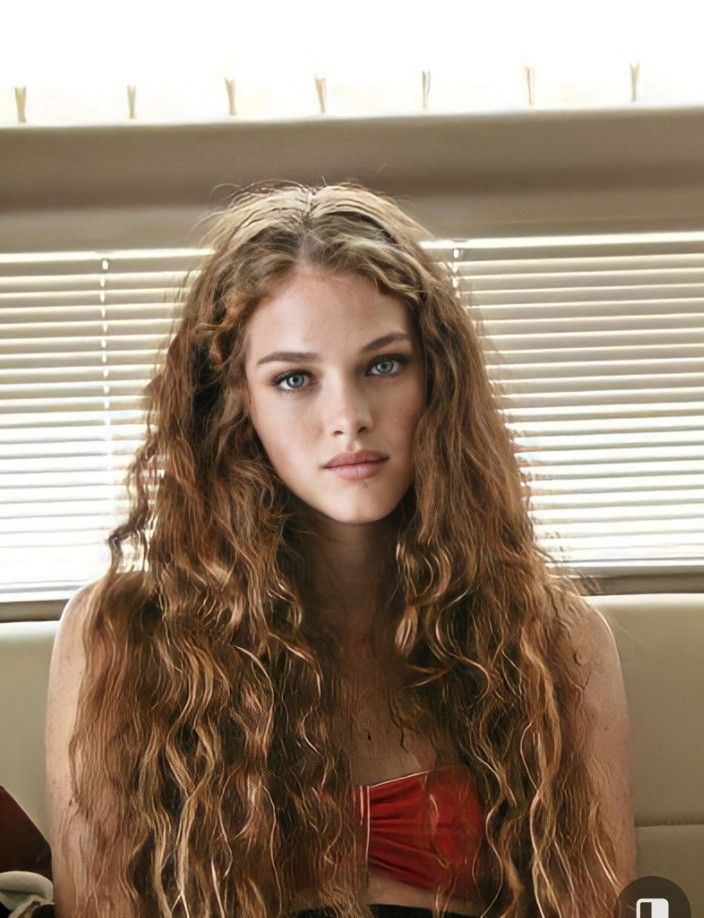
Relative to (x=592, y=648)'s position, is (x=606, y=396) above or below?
above

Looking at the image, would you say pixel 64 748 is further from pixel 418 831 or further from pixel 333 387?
pixel 333 387

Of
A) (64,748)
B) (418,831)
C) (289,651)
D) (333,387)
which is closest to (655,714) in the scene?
(418,831)

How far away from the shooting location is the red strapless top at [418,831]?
170 cm

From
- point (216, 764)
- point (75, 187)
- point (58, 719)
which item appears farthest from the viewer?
point (75, 187)

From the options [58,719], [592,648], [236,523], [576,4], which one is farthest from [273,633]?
[576,4]

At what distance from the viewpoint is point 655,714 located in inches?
81.4

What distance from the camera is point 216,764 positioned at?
170 centimetres

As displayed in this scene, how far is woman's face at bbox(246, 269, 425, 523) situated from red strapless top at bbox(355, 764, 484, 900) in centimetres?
38

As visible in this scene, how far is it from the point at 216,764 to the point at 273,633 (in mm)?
197

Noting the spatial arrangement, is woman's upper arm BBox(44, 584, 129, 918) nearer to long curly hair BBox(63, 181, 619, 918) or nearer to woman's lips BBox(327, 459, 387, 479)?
long curly hair BBox(63, 181, 619, 918)

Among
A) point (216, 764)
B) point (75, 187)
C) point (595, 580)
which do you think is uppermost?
point (75, 187)

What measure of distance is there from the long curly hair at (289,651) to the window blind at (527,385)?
16.4 inches

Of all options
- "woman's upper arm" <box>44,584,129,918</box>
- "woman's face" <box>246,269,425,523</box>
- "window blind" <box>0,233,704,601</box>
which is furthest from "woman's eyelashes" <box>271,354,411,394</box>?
"window blind" <box>0,233,704,601</box>

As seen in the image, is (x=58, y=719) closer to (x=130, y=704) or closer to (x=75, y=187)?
(x=130, y=704)
